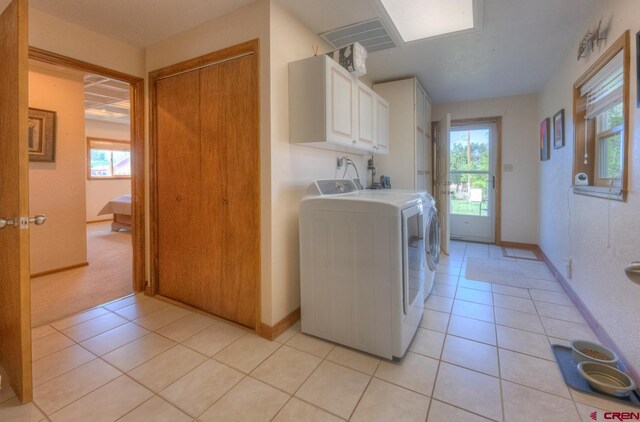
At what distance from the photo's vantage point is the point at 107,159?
725 centimetres

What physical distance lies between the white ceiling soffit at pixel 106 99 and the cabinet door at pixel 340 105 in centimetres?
280

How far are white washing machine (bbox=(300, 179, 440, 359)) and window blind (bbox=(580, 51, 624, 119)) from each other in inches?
56.3

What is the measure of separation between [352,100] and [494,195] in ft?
11.4

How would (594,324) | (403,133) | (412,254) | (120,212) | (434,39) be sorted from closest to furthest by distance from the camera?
1. (412,254)
2. (594,324)
3. (434,39)
4. (403,133)
5. (120,212)

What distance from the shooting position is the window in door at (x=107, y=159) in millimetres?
6961

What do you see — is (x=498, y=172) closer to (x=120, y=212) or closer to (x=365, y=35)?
(x=365, y=35)

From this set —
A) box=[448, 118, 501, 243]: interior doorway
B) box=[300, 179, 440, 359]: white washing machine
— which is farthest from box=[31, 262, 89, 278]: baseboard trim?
box=[448, 118, 501, 243]: interior doorway

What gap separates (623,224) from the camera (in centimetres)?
174

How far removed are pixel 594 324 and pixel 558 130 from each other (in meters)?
2.00

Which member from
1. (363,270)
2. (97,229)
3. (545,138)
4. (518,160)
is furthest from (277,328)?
(97,229)

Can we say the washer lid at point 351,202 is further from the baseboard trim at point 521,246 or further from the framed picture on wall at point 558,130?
the baseboard trim at point 521,246

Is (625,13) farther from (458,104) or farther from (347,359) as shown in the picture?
(458,104)

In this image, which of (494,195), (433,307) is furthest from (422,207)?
(494,195)

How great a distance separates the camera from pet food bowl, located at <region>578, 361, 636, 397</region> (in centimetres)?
147
